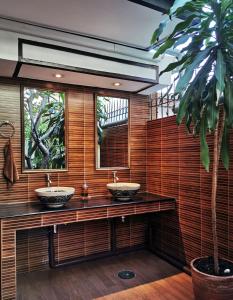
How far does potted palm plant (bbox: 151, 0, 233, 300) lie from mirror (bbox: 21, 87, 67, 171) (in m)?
1.66

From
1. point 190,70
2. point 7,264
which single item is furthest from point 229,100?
point 7,264

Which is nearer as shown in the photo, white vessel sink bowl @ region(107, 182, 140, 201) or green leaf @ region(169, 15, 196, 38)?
green leaf @ region(169, 15, 196, 38)

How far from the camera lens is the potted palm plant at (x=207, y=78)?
190cm

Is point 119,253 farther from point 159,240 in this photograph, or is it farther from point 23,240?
point 23,240

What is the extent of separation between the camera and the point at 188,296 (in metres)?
2.53

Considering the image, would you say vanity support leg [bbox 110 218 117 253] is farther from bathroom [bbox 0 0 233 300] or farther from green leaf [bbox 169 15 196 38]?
green leaf [bbox 169 15 196 38]

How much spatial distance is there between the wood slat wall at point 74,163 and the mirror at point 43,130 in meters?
0.08

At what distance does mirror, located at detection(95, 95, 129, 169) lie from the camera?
3.51 meters

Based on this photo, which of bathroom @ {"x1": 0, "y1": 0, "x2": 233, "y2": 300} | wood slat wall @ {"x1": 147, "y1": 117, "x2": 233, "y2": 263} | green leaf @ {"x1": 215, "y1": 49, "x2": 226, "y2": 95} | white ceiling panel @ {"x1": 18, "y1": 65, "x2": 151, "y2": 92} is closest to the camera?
green leaf @ {"x1": 215, "y1": 49, "x2": 226, "y2": 95}

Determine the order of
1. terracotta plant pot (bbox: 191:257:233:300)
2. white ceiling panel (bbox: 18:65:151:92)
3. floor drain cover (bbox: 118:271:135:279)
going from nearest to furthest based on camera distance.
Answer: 1. terracotta plant pot (bbox: 191:257:233:300)
2. white ceiling panel (bbox: 18:65:151:92)
3. floor drain cover (bbox: 118:271:135:279)

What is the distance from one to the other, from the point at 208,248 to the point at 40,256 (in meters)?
1.95

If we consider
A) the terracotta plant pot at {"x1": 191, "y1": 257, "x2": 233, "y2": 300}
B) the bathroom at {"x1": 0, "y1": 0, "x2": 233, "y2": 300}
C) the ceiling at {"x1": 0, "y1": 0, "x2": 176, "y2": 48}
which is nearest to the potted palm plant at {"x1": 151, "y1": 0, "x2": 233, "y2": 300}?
the terracotta plant pot at {"x1": 191, "y1": 257, "x2": 233, "y2": 300}

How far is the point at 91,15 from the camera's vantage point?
7.75ft

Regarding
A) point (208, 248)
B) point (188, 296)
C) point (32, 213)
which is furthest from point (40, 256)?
point (208, 248)
